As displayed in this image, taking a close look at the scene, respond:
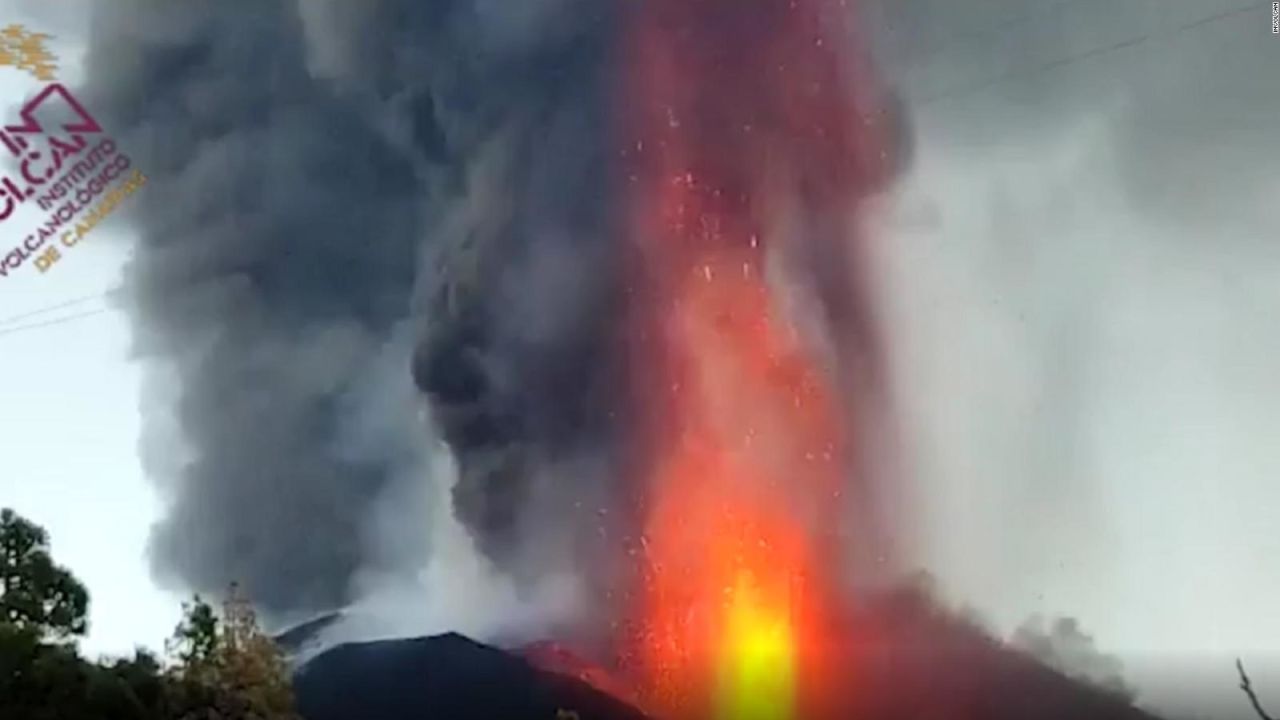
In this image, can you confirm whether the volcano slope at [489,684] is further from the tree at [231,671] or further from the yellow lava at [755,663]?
the tree at [231,671]

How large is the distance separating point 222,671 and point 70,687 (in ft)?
11.6

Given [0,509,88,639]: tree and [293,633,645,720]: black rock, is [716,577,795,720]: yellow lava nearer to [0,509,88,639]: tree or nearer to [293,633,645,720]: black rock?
[293,633,645,720]: black rock

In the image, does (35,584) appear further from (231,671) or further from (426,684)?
(426,684)

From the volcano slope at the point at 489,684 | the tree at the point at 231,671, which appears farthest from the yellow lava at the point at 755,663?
the tree at the point at 231,671

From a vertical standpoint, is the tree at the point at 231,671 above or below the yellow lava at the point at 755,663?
below

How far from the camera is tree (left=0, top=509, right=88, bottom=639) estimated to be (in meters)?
37.2

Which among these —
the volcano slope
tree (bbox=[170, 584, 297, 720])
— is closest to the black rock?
the volcano slope

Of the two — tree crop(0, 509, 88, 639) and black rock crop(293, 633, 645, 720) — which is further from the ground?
black rock crop(293, 633, 645, 720)

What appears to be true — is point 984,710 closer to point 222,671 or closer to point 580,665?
point 580,665

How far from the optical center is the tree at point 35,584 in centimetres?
3722

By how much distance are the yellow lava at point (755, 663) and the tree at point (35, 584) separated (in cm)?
6505

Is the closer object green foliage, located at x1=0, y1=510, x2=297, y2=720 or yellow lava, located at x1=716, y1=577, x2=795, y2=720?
green foliage, located at x1=0, y1=510, x2=297, y2=720

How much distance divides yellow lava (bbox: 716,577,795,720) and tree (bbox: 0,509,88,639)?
65.1m

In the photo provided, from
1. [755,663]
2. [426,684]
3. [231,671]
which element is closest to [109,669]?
[231,671]
